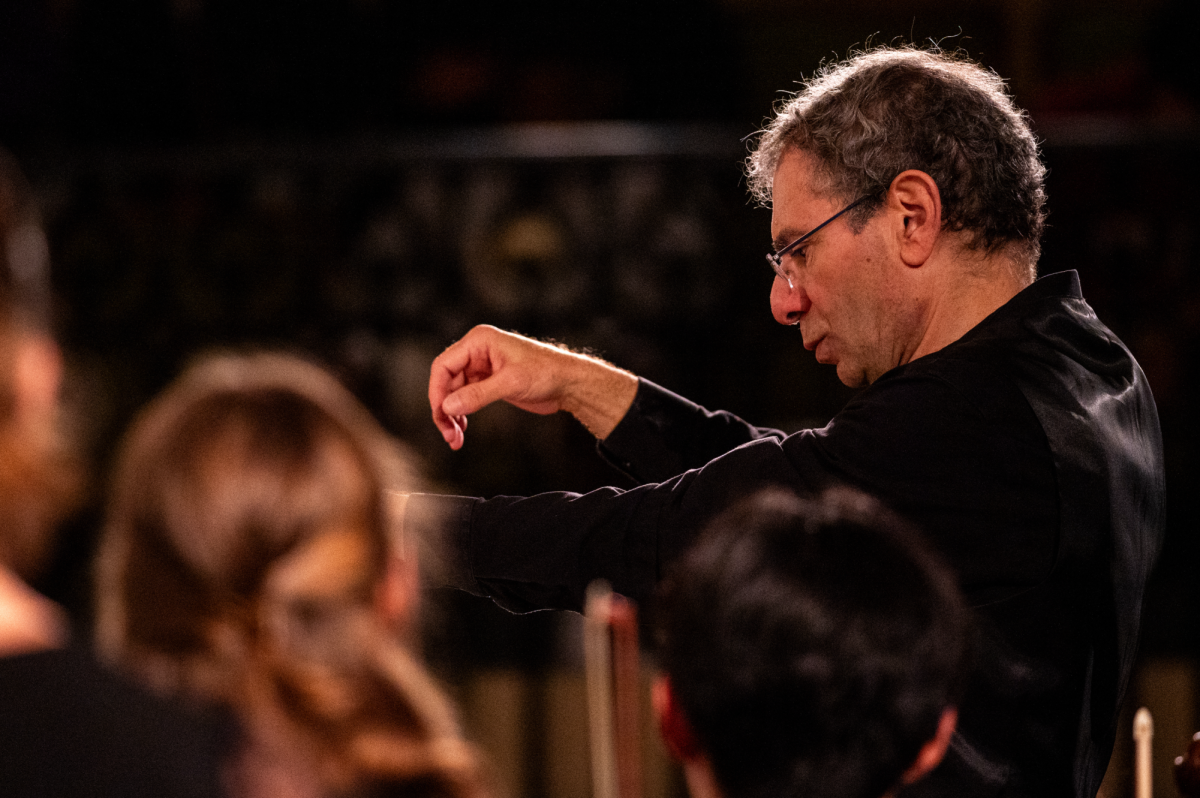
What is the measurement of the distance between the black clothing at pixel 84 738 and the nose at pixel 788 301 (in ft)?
3.53

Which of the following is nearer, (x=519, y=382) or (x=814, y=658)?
(x=814, y=658)

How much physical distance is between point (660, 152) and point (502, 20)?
1211mm

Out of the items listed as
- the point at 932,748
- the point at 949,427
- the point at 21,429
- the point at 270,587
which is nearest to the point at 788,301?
the point at 949,427

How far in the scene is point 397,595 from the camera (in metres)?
0.99

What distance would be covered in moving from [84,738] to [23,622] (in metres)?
0.09

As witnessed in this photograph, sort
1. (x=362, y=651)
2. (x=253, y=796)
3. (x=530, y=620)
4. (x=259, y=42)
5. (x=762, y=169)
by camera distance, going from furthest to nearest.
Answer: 1. (x=259, y=42)
2. (x=530, y=620)
3. (x=762, y=169)
4. (x=362, y=651)
5. (x=253, y=796)

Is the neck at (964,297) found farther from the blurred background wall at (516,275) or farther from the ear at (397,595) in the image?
the blurred background wall at (516,275)

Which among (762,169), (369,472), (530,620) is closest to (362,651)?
(369,472)

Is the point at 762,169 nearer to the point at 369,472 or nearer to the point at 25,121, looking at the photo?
the point at 369,472

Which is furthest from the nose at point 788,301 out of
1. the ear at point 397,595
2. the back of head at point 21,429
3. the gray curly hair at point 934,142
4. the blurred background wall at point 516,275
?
the blurred background wall at point 516,275

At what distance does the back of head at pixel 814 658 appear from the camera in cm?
98

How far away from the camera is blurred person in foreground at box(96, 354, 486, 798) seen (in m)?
0.91

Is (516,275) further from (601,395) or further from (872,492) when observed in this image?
Answer: (872,492)

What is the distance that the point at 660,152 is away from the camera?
351 centimetres
